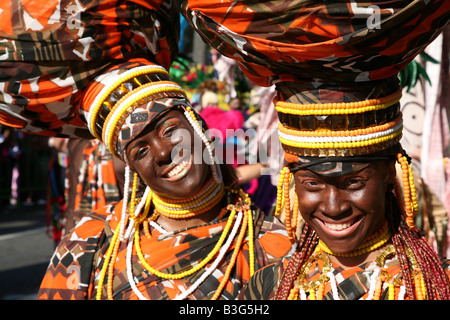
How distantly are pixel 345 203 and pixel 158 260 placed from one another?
3.94 ft

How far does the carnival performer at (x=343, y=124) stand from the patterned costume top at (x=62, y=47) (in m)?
0.75

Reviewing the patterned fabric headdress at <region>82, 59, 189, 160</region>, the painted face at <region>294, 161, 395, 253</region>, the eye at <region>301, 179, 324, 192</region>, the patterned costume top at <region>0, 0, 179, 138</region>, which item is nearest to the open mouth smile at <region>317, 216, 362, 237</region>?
the painted face at <region>294, 161, 395, 253</region>

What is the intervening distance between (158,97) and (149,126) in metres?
0.14

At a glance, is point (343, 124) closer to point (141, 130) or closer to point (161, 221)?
point (141, 130)

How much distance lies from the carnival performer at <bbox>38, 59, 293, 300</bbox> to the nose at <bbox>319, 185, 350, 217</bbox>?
89cm

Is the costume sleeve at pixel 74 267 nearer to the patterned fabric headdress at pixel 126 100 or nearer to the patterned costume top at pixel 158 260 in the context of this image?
the patterned costume top at pixel 158 260

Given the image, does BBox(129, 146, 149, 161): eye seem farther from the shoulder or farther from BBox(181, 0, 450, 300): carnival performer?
BBox(181, 0, 450, 300): carnival performer

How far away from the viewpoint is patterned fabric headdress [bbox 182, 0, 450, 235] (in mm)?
1549

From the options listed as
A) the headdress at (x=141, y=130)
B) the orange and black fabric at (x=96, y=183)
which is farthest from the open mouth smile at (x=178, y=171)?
the orange and black fabric at (x=96, y=183)

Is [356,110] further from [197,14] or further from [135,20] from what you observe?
[135,20]

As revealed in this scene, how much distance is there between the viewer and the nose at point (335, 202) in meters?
1.83

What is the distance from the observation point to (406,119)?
3.65 metres

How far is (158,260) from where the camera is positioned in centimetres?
274
